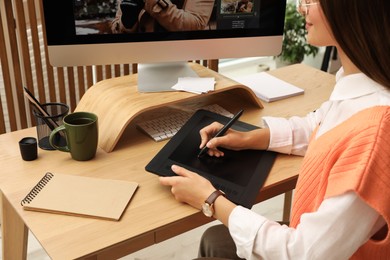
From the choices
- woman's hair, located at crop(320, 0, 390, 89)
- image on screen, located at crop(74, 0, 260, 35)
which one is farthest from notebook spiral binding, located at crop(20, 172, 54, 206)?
woman's hair, located at crop(320, 0, 390, 89)

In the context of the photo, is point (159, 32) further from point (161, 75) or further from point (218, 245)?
point (218, 245)

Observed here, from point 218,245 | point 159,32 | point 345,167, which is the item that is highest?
point 159,32

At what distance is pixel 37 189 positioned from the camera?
1138 millimetres

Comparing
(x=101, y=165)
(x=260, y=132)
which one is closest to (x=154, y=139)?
(x=101, y=165)

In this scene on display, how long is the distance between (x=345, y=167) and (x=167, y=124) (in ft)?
2.39

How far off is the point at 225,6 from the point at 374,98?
0.71 metres

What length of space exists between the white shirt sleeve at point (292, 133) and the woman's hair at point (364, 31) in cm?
42

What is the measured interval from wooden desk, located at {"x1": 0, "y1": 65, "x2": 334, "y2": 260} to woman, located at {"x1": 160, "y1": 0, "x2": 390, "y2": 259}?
5.5 inches

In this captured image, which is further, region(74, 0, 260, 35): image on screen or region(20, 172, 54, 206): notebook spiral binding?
region(74, 0, 260, 35): image on screen

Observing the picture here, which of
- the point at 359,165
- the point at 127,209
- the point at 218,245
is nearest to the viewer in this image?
the point at 359,165

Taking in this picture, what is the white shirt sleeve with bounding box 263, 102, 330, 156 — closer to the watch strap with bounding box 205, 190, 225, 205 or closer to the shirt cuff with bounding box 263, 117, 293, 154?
the shirt cuff with bounding box 263, 117, 293, 154

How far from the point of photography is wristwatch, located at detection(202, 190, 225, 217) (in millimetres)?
1064

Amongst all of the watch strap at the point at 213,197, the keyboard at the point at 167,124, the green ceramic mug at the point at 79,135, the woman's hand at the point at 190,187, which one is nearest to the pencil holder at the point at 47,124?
the green ceramic mug at the point at 79,135

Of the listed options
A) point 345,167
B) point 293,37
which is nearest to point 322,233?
point 345,167
